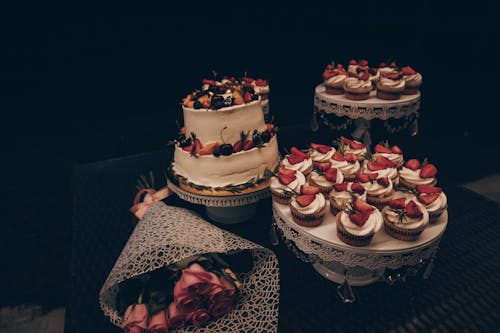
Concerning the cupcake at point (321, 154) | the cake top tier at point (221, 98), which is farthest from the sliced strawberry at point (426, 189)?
the cake top tier at point (221, 98)

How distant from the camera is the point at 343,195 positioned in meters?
1.74

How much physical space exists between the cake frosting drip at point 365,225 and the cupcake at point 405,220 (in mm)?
52

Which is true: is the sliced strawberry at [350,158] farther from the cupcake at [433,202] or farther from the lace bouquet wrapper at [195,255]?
the lace bouquet wrapper at [195,255]

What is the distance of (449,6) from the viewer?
448 cm

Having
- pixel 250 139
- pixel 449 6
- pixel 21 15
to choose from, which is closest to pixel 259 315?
pixel 250 139

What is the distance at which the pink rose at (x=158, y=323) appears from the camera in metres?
1.40

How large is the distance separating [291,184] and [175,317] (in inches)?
34.9

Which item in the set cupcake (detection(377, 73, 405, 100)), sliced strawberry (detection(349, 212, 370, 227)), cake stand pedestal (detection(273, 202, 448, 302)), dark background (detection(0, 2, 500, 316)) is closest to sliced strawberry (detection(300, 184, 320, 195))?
cake stand pedestal (detection(273, 202, 448, 302))

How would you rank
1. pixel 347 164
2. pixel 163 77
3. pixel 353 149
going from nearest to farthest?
1. pixel 347 164
2. pixel 353 149
3. pixel 163 77

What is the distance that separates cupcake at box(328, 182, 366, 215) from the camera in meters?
1.73

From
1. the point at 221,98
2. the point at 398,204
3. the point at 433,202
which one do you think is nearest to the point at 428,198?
the point at 433,202

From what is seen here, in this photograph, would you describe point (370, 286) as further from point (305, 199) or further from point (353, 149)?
point (353, 149)

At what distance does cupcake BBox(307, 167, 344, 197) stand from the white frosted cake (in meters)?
0.37

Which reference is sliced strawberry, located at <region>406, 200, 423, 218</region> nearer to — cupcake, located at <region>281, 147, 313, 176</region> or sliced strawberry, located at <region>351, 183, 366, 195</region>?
sliced strawberry, located at <region>351, 183, 366, 195</region>
